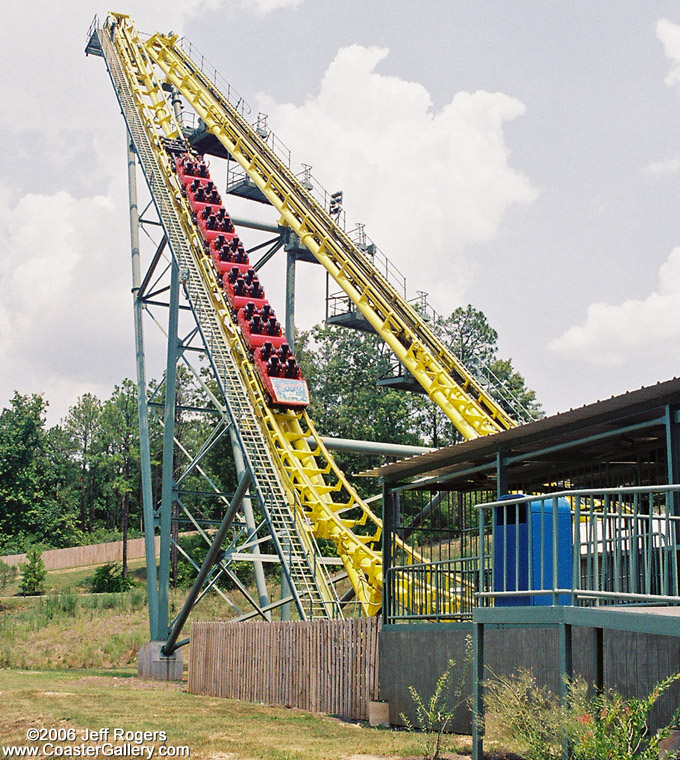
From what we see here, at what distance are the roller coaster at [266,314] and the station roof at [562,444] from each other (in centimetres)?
272

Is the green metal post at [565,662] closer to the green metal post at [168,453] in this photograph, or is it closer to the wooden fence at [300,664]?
the wooden fence at [300,664]

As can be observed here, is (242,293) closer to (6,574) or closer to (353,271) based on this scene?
(353,271)

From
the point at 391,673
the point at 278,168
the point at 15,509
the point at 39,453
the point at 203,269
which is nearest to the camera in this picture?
the point at 391,673

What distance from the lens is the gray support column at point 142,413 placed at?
25.9 metres

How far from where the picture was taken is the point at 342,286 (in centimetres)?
2841

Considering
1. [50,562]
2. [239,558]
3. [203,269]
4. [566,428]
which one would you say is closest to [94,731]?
[566,428]

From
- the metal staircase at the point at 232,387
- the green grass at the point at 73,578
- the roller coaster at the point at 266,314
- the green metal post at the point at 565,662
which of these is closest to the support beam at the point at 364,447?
the roller coaster at the point at 266,314

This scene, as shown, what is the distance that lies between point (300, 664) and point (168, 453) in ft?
37.5

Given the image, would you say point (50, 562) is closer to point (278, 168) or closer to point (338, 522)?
point (278, 168)

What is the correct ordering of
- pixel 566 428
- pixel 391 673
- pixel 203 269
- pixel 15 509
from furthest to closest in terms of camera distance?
pixel 15 509 < pixel 203 269 < pixel 391 673 < pixel 566 428

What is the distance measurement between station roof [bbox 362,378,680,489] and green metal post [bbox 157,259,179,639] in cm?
1018

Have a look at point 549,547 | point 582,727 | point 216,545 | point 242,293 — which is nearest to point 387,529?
point 549,547

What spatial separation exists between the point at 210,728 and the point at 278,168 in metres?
24.5

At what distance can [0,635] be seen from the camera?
119 ft
